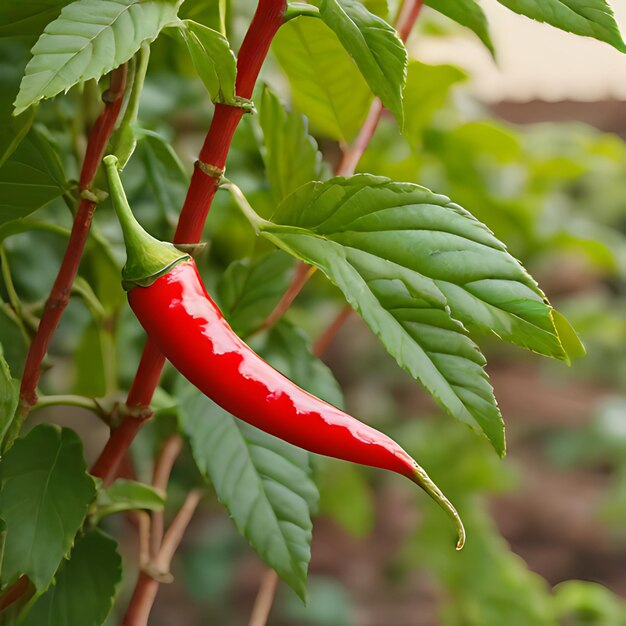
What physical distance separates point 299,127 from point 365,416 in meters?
1.21

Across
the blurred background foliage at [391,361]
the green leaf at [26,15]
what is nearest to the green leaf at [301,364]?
the blurred background foliage at [391,361]

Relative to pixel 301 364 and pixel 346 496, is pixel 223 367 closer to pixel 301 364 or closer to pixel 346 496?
pixel 301 364

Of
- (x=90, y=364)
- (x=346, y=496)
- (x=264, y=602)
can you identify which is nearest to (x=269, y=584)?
(x=264, y=602)

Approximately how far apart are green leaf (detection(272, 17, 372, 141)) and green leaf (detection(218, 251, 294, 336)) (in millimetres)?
90

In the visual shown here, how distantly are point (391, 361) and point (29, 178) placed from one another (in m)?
1.39

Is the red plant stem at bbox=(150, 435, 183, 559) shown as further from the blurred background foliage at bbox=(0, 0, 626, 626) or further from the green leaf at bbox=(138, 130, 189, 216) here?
the green leaf at bbox=(138, 130, 189, 216)

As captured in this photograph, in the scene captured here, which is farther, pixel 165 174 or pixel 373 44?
pixel 165 174

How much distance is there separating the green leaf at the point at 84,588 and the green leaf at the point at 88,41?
8.9 inches

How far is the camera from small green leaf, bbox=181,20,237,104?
0.29 meters

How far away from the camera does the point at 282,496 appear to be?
0.40 meters

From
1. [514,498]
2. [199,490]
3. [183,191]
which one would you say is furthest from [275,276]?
[514,498]

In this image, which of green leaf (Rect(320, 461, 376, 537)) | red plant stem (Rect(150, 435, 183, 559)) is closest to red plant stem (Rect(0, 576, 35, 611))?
red plant stem (Rect(150, 435, 183, 559))

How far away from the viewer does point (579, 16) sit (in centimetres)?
31

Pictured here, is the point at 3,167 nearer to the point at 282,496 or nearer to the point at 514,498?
the point at 282,496
